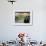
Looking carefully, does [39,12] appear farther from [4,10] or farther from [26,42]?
[26,42]

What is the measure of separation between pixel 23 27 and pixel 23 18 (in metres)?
0.34

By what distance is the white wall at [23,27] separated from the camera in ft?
15.4

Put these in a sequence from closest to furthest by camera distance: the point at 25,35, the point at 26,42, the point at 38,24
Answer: the point at 25,35 → the point at 26,42 → the point at 38,24

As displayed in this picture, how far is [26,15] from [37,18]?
1.41 feet

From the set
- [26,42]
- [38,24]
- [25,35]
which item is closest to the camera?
[25,35]

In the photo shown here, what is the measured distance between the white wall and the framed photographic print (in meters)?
0.15

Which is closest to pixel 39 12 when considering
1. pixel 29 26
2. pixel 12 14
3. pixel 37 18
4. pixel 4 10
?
pixel 37 18

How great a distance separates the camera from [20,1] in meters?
4.75

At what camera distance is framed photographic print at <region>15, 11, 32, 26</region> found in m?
4.71

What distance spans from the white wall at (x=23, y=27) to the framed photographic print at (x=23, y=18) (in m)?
0.15

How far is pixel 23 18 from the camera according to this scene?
15.6 feet

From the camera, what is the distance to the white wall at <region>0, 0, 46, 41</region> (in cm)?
471

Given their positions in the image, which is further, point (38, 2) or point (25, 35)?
point (38, 2)

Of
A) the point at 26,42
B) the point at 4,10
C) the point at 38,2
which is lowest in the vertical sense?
the point at 26,42
